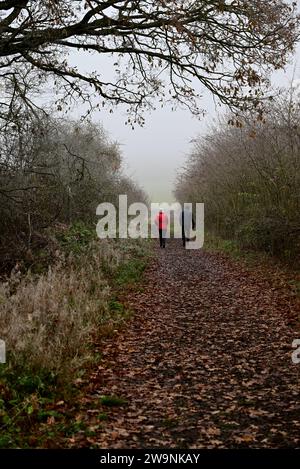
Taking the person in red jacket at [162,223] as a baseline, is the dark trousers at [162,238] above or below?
below

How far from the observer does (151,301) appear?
11.1 metres

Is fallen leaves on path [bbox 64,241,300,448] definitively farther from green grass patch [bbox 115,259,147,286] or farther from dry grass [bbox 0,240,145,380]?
green grass patch [bbox 115,259,147,286]

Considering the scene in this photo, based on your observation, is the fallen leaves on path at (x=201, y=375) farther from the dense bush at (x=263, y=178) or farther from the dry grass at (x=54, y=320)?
the dense bush at (x=263, y=178)

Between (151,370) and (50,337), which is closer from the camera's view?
(151,370)

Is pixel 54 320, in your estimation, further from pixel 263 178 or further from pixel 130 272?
pixel 263 178

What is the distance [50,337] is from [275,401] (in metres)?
3.34

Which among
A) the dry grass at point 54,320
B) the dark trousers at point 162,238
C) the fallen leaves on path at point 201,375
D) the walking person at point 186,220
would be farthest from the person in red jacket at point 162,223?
the fallen leaves on path at point 201,375

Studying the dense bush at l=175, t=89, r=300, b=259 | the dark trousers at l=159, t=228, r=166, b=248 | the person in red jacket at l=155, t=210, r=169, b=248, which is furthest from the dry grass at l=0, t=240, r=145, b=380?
the dark trousers at l=159, t=228, r=166, b=248

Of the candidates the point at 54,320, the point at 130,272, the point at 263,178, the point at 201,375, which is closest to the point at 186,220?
the point at 263,178

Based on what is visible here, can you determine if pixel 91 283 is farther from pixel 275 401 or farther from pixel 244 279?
pixel 275 401

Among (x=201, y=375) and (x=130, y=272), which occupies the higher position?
(x=130, y=272)

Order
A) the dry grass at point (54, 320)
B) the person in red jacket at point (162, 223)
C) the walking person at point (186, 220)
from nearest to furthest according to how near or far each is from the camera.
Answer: the dry grass at point (54, 320) → the walking person at point (186, 220) → the person in red jacket at point (162, 223)
